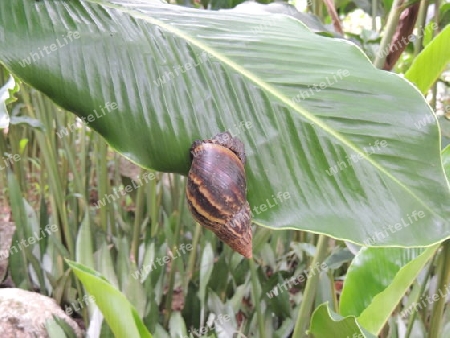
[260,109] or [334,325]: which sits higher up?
[260,109]

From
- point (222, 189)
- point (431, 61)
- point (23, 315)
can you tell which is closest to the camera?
point (222, 189)

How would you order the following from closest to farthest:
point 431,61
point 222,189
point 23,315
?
point 222,189 < point 431,61 < point 23,315

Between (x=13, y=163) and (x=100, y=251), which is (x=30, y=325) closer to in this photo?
(x=100, y=251)

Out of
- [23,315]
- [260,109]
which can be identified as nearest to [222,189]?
[260,109]

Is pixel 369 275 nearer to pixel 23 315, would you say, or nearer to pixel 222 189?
pixel 222 189

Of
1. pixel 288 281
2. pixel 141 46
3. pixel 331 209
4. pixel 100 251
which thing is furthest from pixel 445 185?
pixel 100 251

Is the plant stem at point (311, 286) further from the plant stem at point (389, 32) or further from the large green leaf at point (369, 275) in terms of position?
the plant stem at point (389, 32)

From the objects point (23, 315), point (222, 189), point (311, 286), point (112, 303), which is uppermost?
point (222, 189)
